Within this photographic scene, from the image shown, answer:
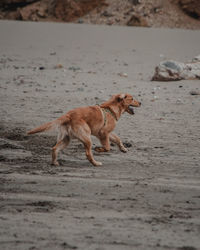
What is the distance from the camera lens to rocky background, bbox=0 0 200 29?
97.9 feet

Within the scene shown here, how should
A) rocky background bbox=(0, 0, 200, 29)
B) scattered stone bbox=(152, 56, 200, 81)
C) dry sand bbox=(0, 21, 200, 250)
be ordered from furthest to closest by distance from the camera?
rocky background bbox=(0, 0, 200, 29) < scattered stone bbox=(152, 56, 200, 81) < dry sand bbox=(0, 21, 200, 250)

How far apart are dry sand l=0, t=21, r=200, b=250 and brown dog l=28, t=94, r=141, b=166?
234mm

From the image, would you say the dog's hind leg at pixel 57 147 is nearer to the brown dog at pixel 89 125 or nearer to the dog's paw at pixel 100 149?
the brown dog at pixel 89 125

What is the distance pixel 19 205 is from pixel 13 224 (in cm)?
47

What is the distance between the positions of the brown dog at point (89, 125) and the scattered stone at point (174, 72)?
5212 mm

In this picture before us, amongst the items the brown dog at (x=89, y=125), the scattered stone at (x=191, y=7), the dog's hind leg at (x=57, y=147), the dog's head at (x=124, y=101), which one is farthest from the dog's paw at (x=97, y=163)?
the scattered stone at (x=191, y=7)

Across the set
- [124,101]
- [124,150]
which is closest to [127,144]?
[124,150]

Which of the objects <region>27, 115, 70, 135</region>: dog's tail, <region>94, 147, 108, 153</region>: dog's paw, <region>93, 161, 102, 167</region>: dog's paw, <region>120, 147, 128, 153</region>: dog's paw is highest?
<region>27, 115, 70, 135</region>: dog's tail

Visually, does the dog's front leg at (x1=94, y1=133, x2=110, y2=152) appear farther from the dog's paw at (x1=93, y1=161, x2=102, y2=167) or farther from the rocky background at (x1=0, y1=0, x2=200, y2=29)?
the rocky background at (x1=0, y1=0, x2=200, y2=29)

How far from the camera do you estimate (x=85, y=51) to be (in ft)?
61.1

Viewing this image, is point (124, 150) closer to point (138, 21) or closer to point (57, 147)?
point (57, 147)

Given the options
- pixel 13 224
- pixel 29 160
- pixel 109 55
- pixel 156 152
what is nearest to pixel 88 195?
pixel 13 224

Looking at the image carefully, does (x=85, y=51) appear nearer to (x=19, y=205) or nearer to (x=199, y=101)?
(x=199, y=101)

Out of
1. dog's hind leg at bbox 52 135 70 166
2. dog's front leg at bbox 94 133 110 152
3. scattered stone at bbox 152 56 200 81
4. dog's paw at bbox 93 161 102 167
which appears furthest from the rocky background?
dog's paw at bbox 93 161 102 167
